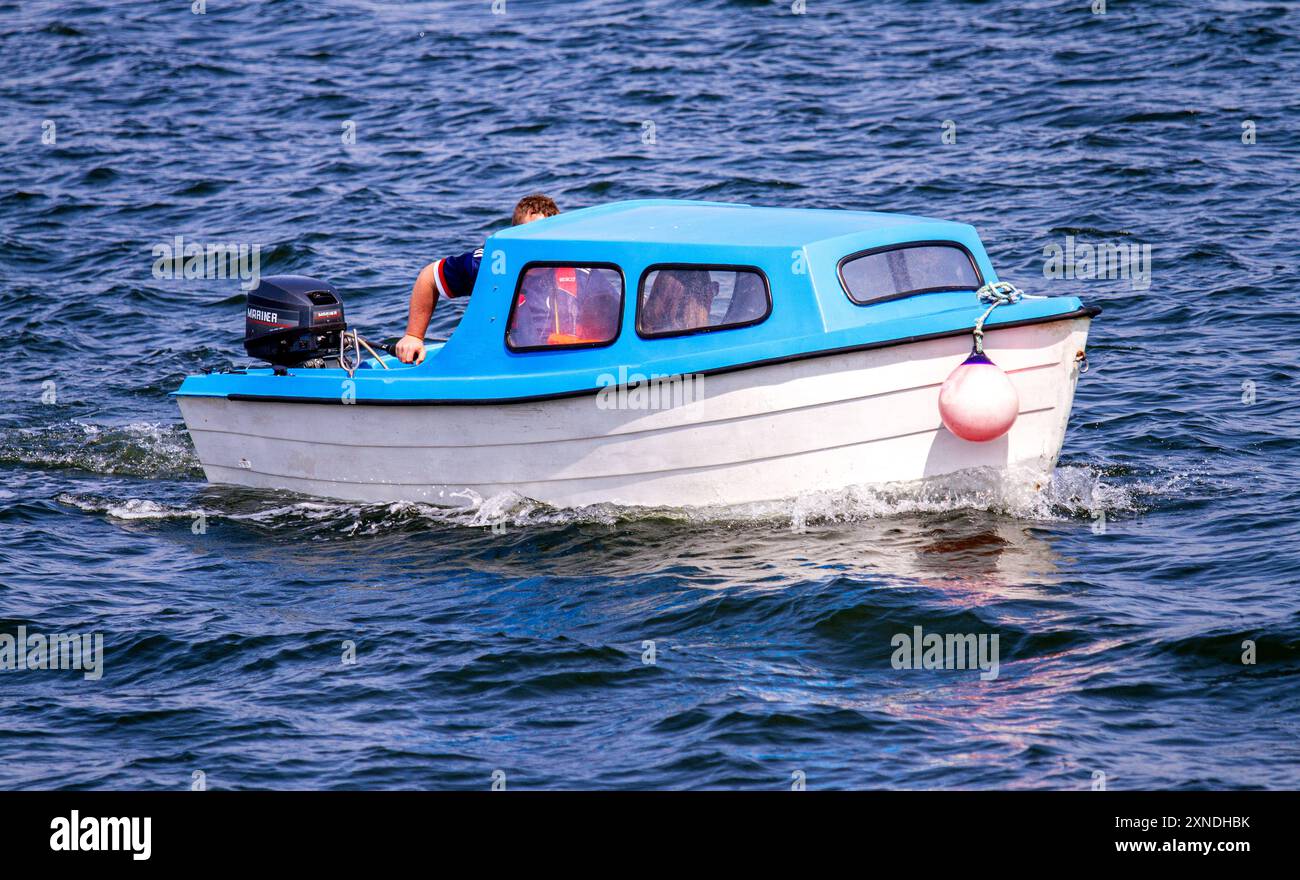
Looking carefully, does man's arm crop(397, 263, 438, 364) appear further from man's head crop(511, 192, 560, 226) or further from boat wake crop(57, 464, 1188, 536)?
boat wake crop(57, 464, 1188, 536)

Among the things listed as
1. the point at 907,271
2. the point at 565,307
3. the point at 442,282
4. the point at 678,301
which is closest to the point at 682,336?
the point at 678,301

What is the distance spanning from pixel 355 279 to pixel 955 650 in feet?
29.2

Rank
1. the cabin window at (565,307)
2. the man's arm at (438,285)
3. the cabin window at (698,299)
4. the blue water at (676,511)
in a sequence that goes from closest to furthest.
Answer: the blue water at (676,511), the cabin window at (698,299), the cabin window at (565,307), the man's arm at (438,285)

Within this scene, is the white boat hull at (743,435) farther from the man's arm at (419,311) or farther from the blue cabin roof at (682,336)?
the man's arm at (419,311)

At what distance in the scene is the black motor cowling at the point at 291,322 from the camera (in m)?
9.55

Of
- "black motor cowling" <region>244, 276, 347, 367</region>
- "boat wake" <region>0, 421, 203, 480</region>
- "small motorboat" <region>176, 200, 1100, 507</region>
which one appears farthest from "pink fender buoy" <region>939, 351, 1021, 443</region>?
"boat wake" <region>0, 421, 203, 480</region>

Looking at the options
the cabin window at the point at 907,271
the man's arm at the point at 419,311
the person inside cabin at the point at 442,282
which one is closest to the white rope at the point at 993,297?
the cabin window at the point at 907,271

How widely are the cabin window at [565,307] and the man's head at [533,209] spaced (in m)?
0.71

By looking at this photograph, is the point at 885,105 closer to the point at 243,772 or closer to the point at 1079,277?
the point at 1079,277

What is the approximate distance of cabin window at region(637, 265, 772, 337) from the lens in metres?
8.17

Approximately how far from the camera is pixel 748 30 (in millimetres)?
20703

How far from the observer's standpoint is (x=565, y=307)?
8.68 meters

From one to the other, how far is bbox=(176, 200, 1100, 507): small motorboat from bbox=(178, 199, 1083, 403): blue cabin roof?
0.01m
